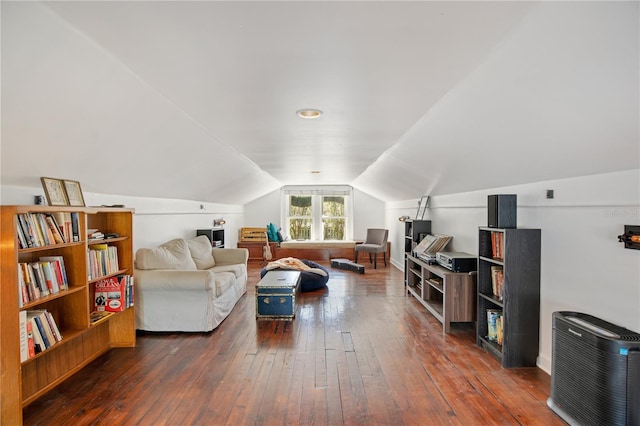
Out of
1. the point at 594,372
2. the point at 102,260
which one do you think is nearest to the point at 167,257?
the point at 102,260

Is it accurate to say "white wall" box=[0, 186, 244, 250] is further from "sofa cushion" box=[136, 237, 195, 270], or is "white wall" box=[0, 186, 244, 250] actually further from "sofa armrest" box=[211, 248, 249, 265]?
"sofa armrest" box=[211, 248, 249, 265]

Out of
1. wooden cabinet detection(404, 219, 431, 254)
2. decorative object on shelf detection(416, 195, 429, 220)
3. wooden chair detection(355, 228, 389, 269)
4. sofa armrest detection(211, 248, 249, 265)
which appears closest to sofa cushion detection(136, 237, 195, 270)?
sofa armrest detection(211, 248, 249, 265)

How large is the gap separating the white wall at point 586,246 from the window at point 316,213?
6320mm

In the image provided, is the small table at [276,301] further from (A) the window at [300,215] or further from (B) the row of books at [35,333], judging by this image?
(A) the window at [300,215]

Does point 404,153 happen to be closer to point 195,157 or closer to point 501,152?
point 501,152

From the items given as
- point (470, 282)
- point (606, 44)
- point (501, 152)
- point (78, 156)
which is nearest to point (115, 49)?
point (78, 156)

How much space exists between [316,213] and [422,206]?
414 centimetres

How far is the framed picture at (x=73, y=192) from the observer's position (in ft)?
8.89

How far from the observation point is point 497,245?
3.21 m

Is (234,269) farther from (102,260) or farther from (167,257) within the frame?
(102,260)

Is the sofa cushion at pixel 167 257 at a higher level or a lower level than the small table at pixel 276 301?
higher

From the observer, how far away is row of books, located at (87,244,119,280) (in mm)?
2902

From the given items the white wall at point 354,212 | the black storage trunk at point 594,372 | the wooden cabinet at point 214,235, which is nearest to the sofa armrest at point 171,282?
the wooden cabinet at point 214,235

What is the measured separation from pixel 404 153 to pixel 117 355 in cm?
363
